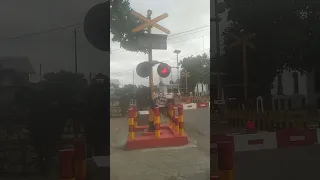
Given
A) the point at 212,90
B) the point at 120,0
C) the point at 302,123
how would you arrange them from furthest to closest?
the point at 302,123 → the point at 212,90 → the point at 120,0

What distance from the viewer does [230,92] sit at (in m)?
1.71

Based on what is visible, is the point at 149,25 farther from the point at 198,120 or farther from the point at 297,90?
the point at 297,90

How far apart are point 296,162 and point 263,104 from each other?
64 centimetres

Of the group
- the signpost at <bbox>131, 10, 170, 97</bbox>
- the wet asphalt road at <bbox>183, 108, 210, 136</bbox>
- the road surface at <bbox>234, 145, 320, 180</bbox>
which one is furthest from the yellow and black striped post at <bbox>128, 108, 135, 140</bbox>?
the road surface at <bbox>234, 145, 320, 180</bbox>

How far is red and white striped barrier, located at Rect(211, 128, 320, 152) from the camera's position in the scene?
1854 millimetres

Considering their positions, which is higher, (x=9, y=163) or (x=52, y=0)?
(x=52, y=0)

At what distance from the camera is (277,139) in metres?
1.90

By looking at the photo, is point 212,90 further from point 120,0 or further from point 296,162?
point 296,162

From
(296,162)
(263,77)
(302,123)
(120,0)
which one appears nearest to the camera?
(120,0)

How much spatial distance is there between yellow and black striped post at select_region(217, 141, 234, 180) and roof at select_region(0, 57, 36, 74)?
1031mm

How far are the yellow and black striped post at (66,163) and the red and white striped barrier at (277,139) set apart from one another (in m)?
0.95

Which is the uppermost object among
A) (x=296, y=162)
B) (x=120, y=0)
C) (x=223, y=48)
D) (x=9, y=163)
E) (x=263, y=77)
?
(x=120, y=0)

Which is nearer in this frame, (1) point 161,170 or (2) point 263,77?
(1) point 161,170

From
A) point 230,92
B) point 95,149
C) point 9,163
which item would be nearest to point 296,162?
→ point 230,92
